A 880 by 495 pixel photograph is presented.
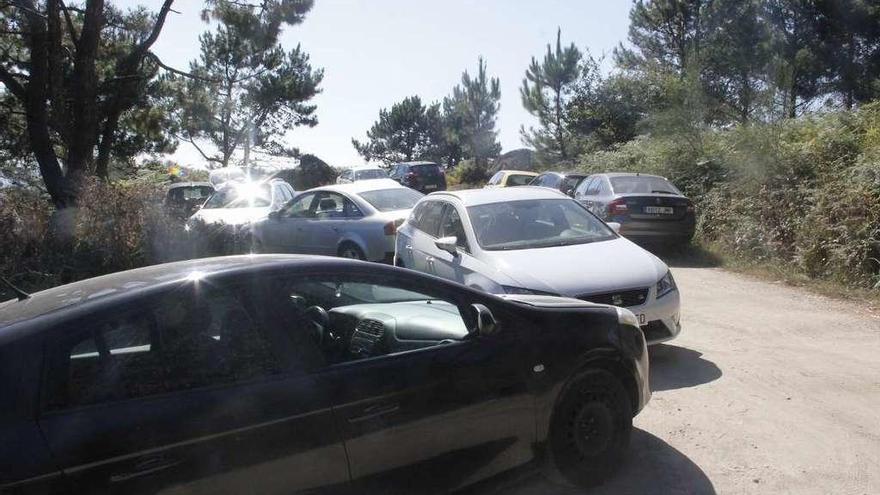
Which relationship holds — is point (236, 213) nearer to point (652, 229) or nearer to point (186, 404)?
point (652, 229)

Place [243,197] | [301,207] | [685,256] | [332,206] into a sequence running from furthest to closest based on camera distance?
[243,197] < [685,256] < [301,207] < [332,206]

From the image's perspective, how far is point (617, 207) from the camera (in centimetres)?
→ 1298

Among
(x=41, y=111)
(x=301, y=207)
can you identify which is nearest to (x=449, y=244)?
(x=301, y=207)

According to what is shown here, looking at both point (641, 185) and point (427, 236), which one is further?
point (641, 185)

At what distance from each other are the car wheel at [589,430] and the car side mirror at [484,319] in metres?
0.64

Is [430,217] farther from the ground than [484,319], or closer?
farther from the ground

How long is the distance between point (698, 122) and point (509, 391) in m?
14.7

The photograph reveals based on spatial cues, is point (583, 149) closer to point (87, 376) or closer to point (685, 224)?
point (685, 224)

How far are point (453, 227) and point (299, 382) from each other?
472 cm

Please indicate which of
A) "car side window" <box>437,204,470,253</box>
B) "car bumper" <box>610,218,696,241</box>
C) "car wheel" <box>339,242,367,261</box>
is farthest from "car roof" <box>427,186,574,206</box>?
"car bumper" <box>610,218,696,241</box>

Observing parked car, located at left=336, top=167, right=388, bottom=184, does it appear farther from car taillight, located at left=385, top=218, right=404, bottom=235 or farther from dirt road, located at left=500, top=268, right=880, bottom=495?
dirt road, located at left=500, top=268, right=880, bottom=495

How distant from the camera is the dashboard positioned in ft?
12.0

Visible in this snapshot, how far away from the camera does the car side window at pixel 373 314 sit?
11.3 feet

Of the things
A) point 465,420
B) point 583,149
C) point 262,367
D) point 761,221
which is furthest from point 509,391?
point 583,149
